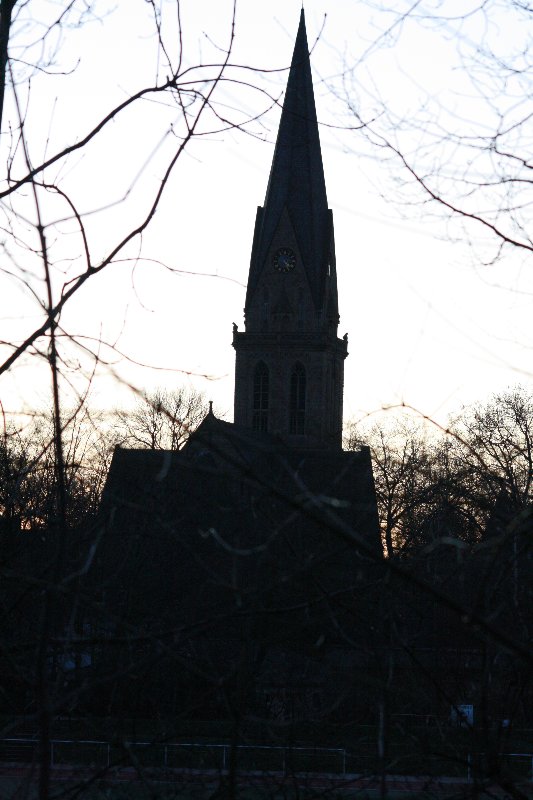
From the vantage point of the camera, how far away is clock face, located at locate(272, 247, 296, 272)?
5972 cm

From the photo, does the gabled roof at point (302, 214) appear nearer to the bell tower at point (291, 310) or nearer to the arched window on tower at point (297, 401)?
the bell tower at point (291, 310)

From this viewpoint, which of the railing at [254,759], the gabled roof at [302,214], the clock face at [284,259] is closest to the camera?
the railing at [254,759]

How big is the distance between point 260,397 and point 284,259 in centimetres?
787

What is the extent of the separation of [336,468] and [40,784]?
3.21ft

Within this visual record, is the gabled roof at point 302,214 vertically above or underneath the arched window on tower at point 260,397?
above

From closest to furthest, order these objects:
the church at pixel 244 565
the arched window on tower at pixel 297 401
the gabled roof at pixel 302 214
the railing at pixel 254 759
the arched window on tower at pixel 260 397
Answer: the church at pixel 244 565 → the railing at pixel 254 759 → the gabled roof at pixel 302 214 → the arched window on tower at pixel 260 397 → the arched window on tower at pixel 297 401

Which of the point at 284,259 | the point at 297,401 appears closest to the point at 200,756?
the point at 297,401

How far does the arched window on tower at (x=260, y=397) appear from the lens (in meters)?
58.8

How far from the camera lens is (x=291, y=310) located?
60.4m

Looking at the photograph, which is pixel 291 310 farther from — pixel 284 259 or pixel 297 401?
pixel 297 401

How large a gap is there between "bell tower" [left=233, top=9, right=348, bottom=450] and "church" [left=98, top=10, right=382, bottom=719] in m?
53.4

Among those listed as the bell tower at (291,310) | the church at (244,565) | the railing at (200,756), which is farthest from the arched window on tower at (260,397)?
the railing at (200,756)

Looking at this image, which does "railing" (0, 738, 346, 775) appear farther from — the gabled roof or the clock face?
the clock face

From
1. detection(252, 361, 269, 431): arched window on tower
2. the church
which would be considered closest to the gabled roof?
detection(252, 361, 269, 431): arched window on tower
